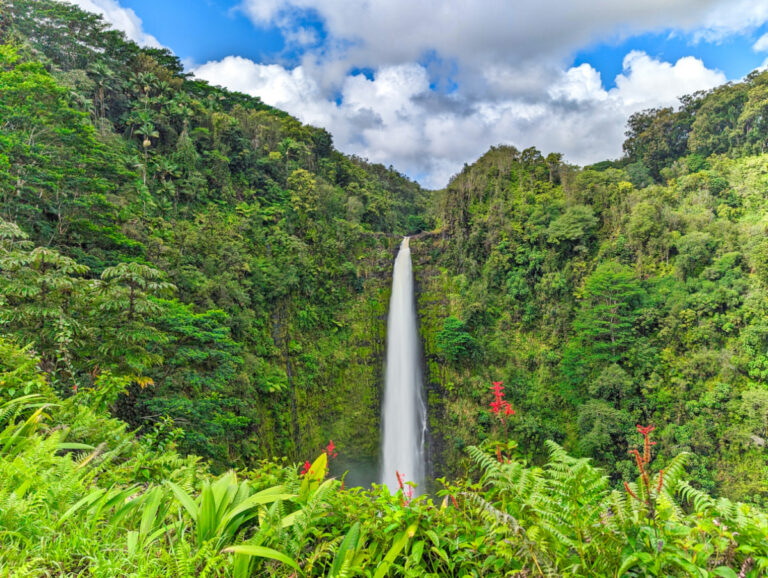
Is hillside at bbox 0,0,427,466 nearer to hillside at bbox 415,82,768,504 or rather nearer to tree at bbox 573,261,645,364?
hillside at bbox 415,82,768,504

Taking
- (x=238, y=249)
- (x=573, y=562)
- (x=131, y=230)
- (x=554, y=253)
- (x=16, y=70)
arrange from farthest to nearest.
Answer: (x=554, y=253)
(x=238, y=249)
(x=131, y=230)
(x=16, y=70)
(x=573, y=562)

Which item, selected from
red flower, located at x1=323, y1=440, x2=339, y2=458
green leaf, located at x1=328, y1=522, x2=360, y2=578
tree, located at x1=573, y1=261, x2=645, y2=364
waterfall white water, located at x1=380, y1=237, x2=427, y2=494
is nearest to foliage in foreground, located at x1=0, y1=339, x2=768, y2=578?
green leaf, located at x1=328, y1=522, x2=360, y2=578

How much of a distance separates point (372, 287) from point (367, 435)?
8539 mm

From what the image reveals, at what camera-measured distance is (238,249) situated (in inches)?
589

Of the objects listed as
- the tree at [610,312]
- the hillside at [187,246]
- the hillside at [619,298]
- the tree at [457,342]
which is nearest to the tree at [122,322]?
the hillside at [187,246]

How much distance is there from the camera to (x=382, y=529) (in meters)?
1.45

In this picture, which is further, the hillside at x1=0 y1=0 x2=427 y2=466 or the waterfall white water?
the waterfall white water

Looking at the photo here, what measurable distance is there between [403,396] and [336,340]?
482 centimetres

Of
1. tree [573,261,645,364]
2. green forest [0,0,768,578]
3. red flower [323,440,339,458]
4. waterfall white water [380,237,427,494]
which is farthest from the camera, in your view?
waterfall white water [380,237,427,494]

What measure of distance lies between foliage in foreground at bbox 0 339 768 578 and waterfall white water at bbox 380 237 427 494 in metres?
16.1

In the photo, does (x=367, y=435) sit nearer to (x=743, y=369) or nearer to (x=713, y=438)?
(x=713, y=438)

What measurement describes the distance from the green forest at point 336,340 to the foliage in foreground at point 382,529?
1 centimetres

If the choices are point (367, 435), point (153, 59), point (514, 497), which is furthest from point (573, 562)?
point (153, 59)

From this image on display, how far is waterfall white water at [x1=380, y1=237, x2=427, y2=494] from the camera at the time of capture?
1697 centimetres
